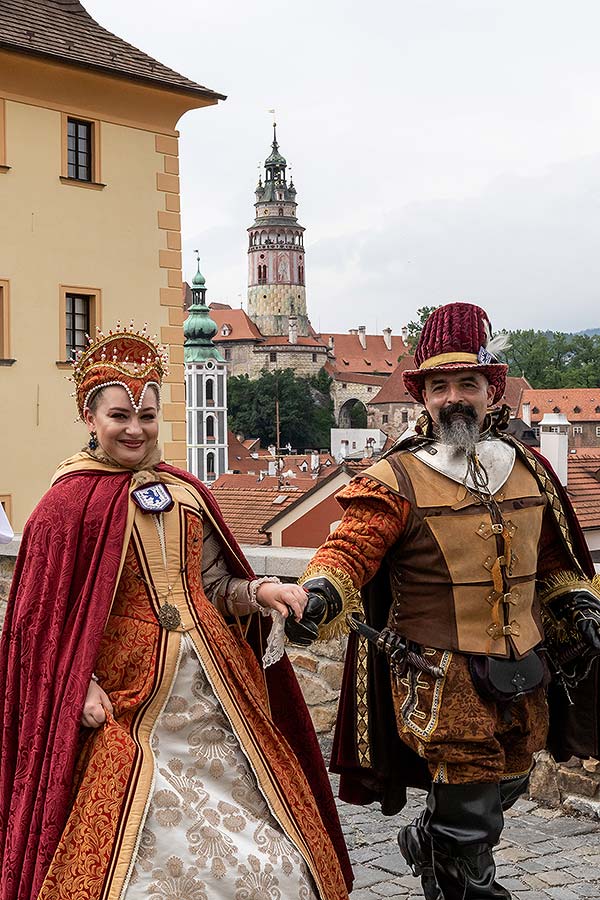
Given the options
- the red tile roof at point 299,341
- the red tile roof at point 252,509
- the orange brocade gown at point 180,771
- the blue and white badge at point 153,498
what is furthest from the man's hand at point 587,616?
the red tile roof at point 299,341

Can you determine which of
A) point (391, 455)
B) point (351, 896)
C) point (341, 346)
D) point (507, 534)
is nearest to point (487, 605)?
point (507, 534)

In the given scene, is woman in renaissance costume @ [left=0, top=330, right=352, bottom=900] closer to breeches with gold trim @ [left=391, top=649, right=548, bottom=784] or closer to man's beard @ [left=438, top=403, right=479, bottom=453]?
breeches with gold trim @ [left=391, top=649, right=548, bottom=784]

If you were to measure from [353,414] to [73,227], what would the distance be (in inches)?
3902

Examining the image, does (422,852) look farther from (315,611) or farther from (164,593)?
(164,593)

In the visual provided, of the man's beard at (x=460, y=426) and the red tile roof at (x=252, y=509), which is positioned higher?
the man's beard at (x=460, y=426)

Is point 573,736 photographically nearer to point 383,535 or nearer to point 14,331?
point 383,535

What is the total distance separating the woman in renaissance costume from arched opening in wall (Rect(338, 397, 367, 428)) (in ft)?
365

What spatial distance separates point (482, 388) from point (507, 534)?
42 cm

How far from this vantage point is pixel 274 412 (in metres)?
106

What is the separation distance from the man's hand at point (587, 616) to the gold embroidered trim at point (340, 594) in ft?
2.28

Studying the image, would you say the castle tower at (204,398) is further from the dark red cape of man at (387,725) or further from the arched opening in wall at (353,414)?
the dark red cape of man at (387,725)

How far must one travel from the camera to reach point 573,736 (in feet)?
12.4

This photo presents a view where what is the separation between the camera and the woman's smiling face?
354 cm

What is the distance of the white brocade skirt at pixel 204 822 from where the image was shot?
3281 millimetres
